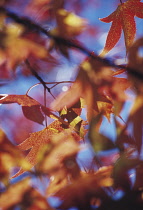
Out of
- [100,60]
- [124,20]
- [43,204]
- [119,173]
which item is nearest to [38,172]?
[43,204]

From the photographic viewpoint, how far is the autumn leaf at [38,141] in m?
0.88

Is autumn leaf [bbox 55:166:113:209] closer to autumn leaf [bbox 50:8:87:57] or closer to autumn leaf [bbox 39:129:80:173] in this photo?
autumn leaf [bbox 39:129:80:173]

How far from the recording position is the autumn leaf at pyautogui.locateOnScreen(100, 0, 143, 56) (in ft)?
3.09

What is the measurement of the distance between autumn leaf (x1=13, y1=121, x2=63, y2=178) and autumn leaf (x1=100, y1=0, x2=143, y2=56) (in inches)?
12.6

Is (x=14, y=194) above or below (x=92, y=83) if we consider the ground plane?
below

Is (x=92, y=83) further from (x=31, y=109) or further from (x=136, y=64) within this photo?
(x=31, y=109)

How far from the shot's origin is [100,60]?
651 millimetres

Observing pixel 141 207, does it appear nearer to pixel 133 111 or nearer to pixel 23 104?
pixel 133 111

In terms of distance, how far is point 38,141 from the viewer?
93 centimetres

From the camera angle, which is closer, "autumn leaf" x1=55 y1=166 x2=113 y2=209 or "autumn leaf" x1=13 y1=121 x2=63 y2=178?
"autumn leaf" x1=55 y1=166 x2=113 y2=209

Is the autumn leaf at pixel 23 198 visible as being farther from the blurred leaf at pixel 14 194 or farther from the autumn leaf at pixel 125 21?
the autumn leaf at pixel 125 21

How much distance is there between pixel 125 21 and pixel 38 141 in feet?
1.76

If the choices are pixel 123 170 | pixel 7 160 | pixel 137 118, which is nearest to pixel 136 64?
pixel 137 118

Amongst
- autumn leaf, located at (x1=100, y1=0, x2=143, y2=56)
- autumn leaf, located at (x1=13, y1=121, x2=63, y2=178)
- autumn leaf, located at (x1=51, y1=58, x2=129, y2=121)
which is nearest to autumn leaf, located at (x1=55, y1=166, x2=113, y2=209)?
autumn leaf, located at (x1=51, y1=58, x2=129, y2=121)
